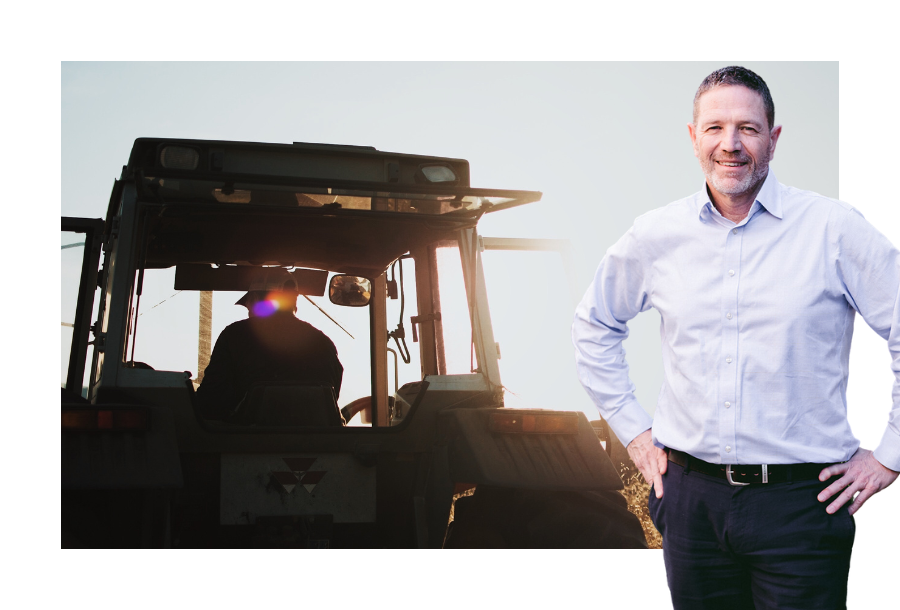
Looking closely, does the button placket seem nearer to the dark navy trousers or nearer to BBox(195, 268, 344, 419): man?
the dark navy trousers

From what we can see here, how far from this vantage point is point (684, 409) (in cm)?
197

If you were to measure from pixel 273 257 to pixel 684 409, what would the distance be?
10.1ft

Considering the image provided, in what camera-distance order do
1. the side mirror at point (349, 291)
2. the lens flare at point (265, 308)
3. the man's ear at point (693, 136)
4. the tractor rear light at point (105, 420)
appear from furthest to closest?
the side mirror at point (349, 291), the lens flare at point (265, 308), the tractor rear light at point (105, 420), the man's ear at point (693, 136)

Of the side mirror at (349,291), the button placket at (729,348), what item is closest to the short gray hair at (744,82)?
the button placket at (729,348)

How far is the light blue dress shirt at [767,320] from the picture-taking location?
181 cm

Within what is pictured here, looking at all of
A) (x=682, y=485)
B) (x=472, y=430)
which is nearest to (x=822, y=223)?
(x=682, y=485)

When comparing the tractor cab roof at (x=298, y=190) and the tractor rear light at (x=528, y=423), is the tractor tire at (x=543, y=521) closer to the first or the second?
the tractor rear light at (x=528, y=423)

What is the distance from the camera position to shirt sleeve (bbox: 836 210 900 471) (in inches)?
69.9

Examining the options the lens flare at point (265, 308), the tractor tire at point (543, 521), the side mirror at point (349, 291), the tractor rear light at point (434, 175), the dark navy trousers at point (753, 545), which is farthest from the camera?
the side mirror at point (349, 291)

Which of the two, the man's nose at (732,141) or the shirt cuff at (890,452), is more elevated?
the man's nose at (732,141)

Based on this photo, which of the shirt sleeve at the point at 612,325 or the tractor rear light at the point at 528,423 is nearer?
the shirt sleeve at the point at 612,325

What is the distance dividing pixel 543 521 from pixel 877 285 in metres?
1.86

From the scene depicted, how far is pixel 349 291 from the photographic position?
474cm

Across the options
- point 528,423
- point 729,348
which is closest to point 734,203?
point 729,348
